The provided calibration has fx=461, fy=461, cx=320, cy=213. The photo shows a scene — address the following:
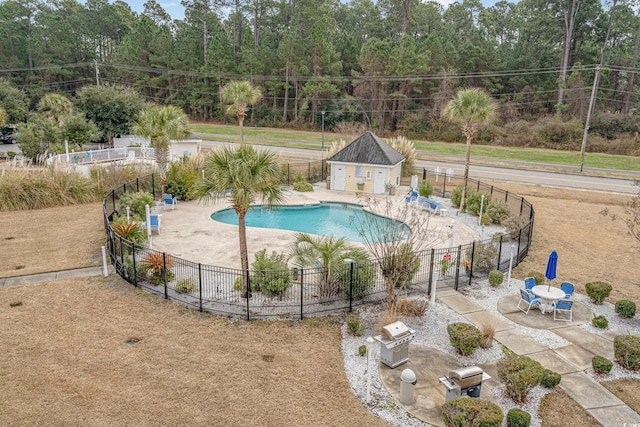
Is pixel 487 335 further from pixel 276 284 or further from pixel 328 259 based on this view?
pixel 276 284

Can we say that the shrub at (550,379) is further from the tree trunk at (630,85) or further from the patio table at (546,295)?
the tree trunk at (630,85)

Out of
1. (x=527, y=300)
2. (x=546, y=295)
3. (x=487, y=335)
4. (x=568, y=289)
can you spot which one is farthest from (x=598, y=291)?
(x=487, y=335)

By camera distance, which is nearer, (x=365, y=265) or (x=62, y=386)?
(x=62, y=386)

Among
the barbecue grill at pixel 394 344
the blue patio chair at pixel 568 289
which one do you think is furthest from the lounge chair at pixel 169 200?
the blue patio chair at pixel 568 289

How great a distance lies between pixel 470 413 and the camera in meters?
7.49

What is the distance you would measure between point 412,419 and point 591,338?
226 inches

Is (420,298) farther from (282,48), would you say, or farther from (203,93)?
(203,93)

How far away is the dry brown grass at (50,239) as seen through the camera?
15.4 meters

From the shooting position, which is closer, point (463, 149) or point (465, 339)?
point (465, 339)

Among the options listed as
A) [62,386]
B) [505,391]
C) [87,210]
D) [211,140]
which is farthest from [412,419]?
[211,140]

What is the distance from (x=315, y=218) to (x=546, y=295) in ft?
43.0

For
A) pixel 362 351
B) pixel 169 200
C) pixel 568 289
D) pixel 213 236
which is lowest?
pixel 362 351

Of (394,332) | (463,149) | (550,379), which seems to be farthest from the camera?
(463,149)

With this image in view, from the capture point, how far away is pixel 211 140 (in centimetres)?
5022
